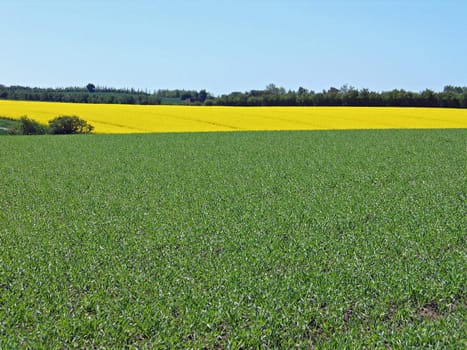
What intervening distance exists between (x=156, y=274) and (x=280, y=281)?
67.6 inches

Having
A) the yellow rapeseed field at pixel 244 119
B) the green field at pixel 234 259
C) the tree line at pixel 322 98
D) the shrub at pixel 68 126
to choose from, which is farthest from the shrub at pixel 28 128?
the tree line at pixel 322 98

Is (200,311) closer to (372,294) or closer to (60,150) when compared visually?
(372,294)

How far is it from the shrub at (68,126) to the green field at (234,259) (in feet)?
74.1

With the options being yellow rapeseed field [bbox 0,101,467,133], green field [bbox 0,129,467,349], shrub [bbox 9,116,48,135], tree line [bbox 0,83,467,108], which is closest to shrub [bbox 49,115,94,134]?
shrub [bbox 9,116,48,135]

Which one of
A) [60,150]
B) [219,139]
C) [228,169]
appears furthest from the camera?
[219,139]

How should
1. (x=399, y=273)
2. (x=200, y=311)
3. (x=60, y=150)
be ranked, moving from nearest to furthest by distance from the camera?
(x=200, y=311) → (x=399, y=273) → (x=60, y=150)

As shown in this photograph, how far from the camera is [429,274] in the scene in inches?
277

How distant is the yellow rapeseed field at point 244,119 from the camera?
43188mm

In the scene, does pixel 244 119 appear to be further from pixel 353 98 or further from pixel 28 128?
pixel 353 98

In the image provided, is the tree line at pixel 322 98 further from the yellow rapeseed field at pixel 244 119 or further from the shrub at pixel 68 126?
the shrub at pixel 68 126

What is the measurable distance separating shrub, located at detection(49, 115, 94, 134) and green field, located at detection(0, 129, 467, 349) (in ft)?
74.1

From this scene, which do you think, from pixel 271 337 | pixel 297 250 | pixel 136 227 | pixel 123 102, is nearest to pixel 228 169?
pixel 136 227

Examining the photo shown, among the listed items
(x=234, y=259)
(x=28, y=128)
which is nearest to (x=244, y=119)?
(x=28, y=128)

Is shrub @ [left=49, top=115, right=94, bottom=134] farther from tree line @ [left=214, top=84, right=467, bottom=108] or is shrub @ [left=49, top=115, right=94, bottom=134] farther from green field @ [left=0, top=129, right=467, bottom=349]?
tree line @ [left=214, top=84, right=467, bottom=108]
